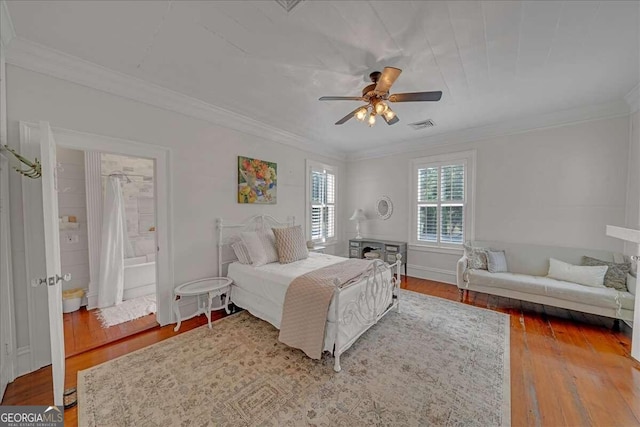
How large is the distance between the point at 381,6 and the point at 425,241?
A: 160 inches

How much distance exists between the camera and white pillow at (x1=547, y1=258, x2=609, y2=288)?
2.94 meters

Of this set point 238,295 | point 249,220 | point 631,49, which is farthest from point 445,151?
point 238,295

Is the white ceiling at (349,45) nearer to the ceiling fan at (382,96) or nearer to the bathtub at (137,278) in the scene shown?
the ceiling fan at (382,96)

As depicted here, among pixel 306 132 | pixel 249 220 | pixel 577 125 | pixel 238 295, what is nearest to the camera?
pixel 238 295

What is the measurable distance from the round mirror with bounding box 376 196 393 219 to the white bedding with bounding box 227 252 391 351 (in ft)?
7.39

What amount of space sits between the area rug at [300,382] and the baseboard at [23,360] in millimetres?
503

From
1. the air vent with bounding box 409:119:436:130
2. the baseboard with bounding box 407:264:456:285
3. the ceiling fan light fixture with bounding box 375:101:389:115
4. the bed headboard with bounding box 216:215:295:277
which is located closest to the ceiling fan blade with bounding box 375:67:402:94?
the ceiling fan light fixture with bounding box 375:101:389:115

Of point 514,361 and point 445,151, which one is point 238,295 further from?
point 445,151

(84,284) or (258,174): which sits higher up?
(258,174)

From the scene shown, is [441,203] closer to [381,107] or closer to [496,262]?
[496,262]

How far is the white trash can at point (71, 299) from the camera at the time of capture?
124 inches

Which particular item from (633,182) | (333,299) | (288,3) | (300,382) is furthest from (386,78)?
(633,182)

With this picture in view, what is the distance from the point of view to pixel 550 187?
358 centimetres

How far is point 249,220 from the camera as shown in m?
3.77
